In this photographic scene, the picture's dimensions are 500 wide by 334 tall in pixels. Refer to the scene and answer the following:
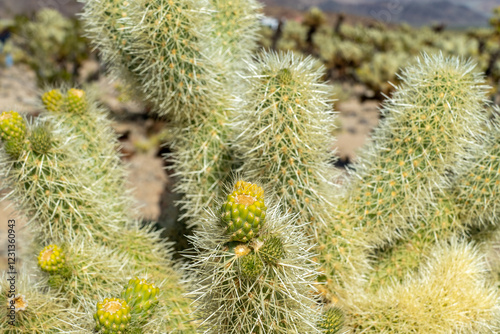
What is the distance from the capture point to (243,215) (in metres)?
1.23

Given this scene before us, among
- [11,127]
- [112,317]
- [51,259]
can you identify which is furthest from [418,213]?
[11,127]

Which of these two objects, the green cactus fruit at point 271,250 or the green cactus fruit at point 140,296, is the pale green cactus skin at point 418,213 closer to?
the green cactus fruit at point 271,250

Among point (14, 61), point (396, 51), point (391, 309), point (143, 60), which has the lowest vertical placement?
point (14, 61)

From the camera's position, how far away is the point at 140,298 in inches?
54.9

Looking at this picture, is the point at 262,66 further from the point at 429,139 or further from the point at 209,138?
the point at 429,139

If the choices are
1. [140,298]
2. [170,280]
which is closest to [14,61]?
[170,280]

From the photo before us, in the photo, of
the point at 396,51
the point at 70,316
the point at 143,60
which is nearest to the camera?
the point at 70,316

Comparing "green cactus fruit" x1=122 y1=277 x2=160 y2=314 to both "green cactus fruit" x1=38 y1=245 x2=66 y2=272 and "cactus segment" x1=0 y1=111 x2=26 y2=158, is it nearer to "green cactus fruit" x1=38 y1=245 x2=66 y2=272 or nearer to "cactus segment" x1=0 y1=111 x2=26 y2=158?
"green cactus fruit" x1=38 y1=245 x2=66 y2=272

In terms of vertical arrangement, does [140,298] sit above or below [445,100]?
below

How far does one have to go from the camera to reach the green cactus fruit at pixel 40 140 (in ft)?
6.00

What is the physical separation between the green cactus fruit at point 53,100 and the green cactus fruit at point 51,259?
964mm

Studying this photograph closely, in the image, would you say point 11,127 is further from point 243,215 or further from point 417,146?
Result: point 417,146

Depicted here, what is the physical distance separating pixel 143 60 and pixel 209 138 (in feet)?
1.84

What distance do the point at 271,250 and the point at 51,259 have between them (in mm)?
1035
